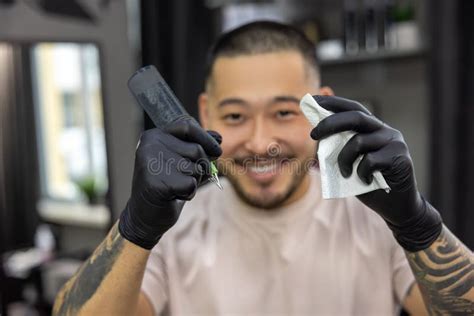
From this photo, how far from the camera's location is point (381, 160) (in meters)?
0.69

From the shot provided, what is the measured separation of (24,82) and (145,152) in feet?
3.44

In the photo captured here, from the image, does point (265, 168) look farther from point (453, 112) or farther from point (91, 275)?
point (453, 112)

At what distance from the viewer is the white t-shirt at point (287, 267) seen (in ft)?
3.28

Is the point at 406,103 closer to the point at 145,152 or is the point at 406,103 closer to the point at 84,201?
the point at 84,201

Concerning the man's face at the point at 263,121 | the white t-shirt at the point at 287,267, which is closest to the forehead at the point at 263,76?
the man's face at the point at 263,121

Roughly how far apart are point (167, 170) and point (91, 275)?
0.88 ft

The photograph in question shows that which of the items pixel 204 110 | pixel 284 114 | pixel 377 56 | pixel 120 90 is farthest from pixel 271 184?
pixel 377 56

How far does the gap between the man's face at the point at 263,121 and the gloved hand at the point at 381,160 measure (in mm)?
221

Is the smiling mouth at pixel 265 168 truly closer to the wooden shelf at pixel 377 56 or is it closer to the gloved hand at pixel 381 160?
the gloved hand at pixel 381 160

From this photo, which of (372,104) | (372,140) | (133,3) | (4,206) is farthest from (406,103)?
(4,206)

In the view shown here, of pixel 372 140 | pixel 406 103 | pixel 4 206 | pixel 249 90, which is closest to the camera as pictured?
pixel 372 140

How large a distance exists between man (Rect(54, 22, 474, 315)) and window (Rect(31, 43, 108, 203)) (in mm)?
660

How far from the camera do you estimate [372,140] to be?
70cm

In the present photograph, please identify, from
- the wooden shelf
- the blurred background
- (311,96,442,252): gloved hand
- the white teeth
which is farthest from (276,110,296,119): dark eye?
the wooden shelf
